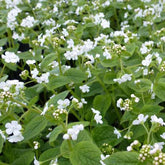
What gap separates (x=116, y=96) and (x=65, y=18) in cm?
191

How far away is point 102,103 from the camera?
2.27 metres

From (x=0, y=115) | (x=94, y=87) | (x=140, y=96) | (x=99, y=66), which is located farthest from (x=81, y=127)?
(x=99, y=66)

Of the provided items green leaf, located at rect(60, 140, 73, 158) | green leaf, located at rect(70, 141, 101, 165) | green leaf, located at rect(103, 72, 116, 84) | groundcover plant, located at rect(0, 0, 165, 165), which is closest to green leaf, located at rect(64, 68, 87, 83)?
groundcover plant, located at rect(0, 0, 165, 165)

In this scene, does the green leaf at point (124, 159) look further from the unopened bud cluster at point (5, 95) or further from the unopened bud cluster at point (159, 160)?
the unopened bud cluster at point (5, 95)

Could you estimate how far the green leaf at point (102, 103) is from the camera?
225 centimetres

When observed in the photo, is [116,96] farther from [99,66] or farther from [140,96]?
[99,66]

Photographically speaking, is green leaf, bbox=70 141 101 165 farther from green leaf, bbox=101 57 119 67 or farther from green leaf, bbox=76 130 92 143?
green leaf, bbox=101 57 119 67

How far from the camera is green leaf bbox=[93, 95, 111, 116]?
7.38 feet

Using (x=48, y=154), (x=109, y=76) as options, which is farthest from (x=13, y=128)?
(x=109, y=76)

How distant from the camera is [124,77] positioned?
212 centimetres

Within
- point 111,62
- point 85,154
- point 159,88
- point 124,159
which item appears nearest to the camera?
point 124,159

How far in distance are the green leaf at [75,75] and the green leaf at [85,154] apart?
2.64 ft

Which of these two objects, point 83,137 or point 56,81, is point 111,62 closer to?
point 56,81

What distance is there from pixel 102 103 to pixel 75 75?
28 centimetres
